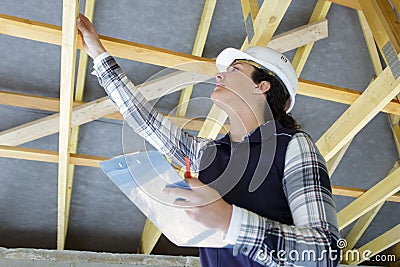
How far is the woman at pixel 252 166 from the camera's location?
991 mm

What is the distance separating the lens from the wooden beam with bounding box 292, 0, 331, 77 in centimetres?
384

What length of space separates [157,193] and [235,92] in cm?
60

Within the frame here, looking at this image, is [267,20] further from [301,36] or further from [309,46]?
[309,46]

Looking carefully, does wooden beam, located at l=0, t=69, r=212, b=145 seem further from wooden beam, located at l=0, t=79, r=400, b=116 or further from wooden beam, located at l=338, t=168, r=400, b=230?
wooden beam, located at l=338, t=168, r=400, b=230

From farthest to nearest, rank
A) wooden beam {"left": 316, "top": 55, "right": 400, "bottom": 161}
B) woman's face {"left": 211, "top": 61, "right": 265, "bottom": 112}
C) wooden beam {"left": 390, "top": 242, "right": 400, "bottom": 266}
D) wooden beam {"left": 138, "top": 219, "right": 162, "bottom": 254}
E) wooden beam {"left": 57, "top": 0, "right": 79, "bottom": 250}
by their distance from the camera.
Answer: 1. wooden beam {"left": 390, "top": 242, "right": 400, "bottom": 266}
2. wooden beam {"left": 138, "top": 219, "right": 162, "bottom": 254}
3. wooden beam {"left": 316, "top": 55, "right": 400, "bottom": 161}
4. wooden beam {"left": 57, "top": 0, "right": 79, "bottom": 250}
5. woman's face {"left": 211, "top": 61, "right": 265, "bottom": 112}

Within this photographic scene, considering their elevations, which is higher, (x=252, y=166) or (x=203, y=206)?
(x=252, y=166)

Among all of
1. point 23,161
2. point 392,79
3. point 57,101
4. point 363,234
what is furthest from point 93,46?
point 363,234

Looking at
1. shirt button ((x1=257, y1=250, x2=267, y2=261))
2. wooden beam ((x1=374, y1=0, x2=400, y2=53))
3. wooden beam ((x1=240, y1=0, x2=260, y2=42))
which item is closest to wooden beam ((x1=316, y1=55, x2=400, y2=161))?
wooden beam ((x1=374, y1=0, x2=400, y2=53))

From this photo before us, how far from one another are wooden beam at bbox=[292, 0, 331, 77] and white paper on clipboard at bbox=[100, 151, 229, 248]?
10.2 feet

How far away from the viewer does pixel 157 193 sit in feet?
3.43

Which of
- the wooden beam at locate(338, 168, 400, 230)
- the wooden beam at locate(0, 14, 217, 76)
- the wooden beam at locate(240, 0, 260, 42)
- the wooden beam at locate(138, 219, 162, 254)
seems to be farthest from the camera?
the wooden beam at locate(138, 219, 162, 254)

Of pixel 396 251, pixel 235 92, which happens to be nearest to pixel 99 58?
pixel 235 92

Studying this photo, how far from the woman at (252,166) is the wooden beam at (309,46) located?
2331mm

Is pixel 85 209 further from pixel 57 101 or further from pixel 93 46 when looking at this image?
pixel 93 46
